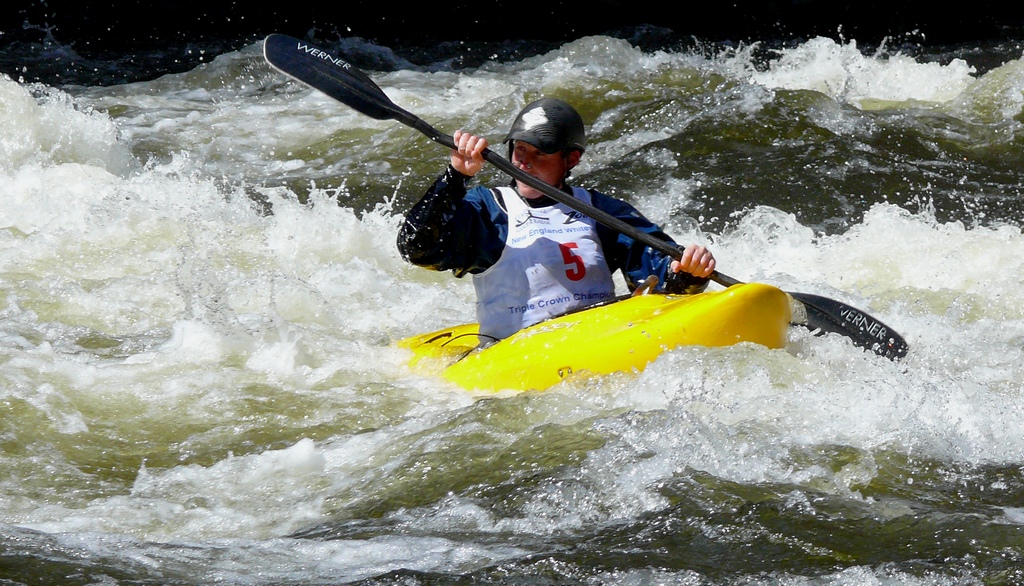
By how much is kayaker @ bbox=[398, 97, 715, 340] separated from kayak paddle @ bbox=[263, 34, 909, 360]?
0.11 meters

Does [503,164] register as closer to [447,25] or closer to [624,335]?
[624,335]

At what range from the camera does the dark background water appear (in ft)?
35.2

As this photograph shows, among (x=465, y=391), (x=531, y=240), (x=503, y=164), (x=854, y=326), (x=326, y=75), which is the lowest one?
(x=465, y=391)

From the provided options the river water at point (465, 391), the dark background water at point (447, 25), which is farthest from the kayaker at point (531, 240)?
the dark background water at point (447, 25)

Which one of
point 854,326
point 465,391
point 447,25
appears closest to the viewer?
point 465,391

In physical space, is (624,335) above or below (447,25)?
below

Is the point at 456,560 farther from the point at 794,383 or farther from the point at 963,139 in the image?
the point at 963,139

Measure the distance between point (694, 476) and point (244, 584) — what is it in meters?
1.20

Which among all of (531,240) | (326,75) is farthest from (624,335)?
(326,75)

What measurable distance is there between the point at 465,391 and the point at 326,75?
4.57 ft

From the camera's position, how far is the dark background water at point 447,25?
10.7m

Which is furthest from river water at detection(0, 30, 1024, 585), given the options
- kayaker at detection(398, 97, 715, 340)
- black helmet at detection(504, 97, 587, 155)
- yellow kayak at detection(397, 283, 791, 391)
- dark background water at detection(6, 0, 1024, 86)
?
dark background water at detection(6, 0, 1024, 86)

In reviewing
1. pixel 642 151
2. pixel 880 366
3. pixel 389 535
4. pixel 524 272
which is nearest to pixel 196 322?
pixel 524 272

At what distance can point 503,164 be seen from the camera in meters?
3.94
